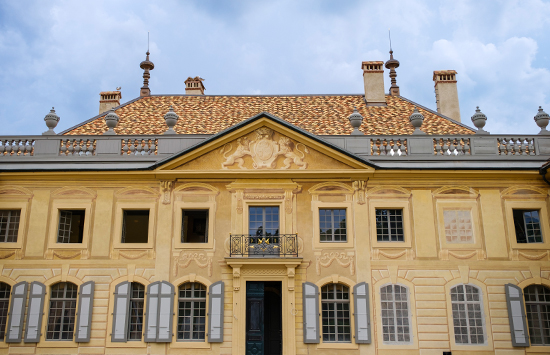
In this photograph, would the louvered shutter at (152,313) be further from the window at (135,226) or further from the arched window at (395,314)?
the arched window at (395,314)

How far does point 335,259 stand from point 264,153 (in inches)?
174

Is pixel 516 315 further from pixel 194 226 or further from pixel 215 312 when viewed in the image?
pixel 194 226

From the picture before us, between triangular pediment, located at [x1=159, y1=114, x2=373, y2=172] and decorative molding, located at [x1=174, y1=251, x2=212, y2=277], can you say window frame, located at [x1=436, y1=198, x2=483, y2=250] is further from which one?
decorative molding, located at [x1=174, y1=251, x2=212, y2=277]

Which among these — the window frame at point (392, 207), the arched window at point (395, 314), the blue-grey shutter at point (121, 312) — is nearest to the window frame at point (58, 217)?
the blue-grey shutter at point (121, 312)

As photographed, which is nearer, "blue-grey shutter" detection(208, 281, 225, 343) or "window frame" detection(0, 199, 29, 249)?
"blue-grey shutter" detection(208, 281, 225, 343)

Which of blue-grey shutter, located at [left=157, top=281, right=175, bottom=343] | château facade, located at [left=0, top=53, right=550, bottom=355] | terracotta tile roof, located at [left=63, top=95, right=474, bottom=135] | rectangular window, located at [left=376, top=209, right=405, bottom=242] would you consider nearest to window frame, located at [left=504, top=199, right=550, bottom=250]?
château facade, located at [left=0, top=53, right=550, bottom=355]

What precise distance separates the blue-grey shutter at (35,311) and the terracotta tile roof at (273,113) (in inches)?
257

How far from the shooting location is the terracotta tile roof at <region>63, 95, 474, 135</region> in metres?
20.6

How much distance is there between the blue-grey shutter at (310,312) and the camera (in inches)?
647

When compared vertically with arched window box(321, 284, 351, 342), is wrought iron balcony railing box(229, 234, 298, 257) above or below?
above

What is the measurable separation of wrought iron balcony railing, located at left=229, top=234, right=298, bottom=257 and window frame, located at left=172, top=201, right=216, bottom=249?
0.79m

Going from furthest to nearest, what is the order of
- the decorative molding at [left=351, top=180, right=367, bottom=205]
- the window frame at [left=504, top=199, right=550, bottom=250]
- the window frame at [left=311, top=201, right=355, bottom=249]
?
1. the decorative molding at [left=351, top=180, right=367, bottom=205]
2. the window frame at [left=311, top=201, right=355, bottom=249]
3. the window frame at [left=504, top=199, right=550, bottom=250]

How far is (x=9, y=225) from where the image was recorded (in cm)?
1797

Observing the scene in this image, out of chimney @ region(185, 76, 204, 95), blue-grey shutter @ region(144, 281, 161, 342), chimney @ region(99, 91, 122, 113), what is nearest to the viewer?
blue-grey shutter @ region(144, 281, 161, 342)
